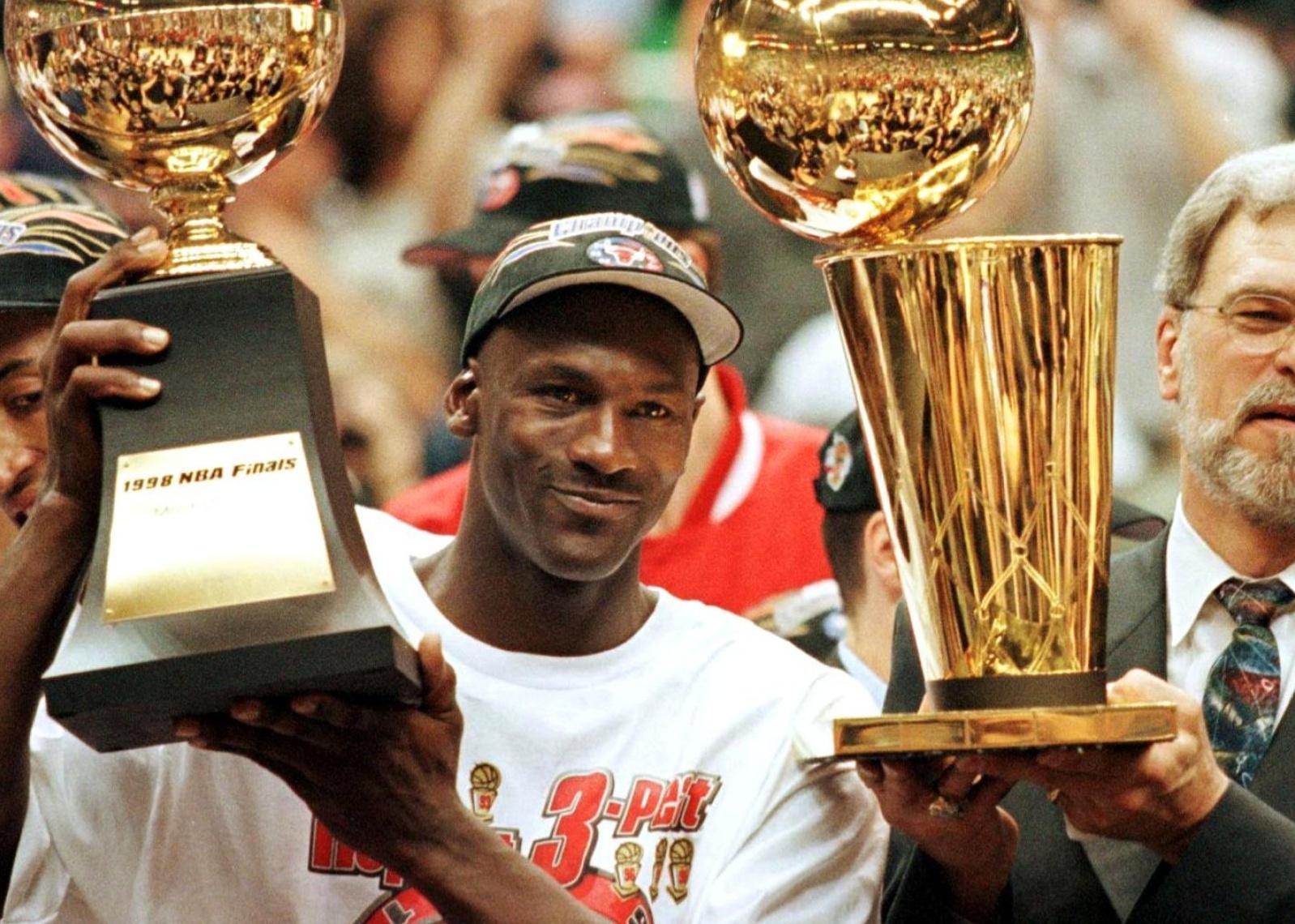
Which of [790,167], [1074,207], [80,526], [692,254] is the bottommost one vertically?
[1074,207]

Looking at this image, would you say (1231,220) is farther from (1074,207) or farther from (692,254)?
(1074,207)

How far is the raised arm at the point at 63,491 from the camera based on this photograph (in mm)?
2342

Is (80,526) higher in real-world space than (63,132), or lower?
lower

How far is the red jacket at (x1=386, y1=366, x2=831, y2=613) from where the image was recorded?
409 centimetres

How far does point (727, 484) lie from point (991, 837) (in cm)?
185

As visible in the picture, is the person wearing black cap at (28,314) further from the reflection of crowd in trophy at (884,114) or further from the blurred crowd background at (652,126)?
the blurred crowd background at (652,126)

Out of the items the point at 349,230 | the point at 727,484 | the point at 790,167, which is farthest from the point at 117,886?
the point at 349,230

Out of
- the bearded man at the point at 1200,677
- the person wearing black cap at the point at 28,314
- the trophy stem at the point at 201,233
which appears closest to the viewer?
the bearded man at the point at 1200,677

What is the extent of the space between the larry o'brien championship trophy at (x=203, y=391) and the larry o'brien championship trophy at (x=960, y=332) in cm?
45

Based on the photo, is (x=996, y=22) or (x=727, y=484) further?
(x=727, y=484)

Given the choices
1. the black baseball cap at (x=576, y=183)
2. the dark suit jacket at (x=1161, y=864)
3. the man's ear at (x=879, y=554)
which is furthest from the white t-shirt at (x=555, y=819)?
the black baseball cap at (x=576, y=183)

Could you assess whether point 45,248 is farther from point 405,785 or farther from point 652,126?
point 652,126

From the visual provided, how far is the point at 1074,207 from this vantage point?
5.75 meters

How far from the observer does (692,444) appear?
4219 millimetres
